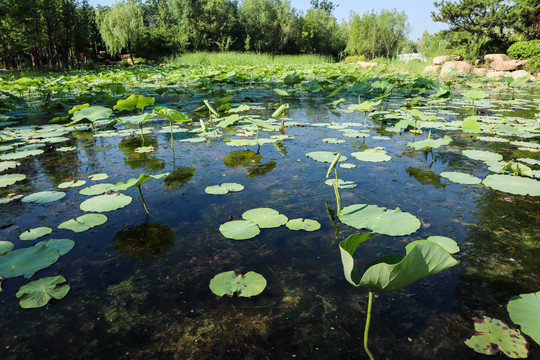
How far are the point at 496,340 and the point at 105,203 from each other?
1.69 metres

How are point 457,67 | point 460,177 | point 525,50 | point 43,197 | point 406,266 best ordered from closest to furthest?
point 406,266 → point 43,197 → point 460,177 → point 525,50 → point 457,67

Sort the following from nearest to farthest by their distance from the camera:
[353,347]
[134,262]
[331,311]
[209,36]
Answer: [353,347] < [331,311] < [134,262] < [209,36]

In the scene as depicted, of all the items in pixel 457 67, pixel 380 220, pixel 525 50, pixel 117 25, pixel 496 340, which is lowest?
pixel 496 340

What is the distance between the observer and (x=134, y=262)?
1223 mm

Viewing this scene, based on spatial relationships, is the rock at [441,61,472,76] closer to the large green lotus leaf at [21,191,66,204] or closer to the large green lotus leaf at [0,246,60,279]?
the large green lotus leaf at [21,191,66,204]

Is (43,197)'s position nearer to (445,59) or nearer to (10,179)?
(10,179)

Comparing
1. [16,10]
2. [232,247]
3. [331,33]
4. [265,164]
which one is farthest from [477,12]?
[331,33]

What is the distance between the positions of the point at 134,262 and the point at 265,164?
1.29 m

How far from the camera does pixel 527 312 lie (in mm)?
842

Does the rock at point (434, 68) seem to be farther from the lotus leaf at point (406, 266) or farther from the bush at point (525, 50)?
the lotus leaf at point (406, 266)

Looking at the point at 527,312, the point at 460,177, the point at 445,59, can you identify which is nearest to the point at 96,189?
the point at 527,312

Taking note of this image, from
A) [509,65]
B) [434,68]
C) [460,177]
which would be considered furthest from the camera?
[434,68]

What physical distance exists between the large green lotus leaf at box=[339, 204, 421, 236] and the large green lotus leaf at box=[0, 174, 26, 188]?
208 cm

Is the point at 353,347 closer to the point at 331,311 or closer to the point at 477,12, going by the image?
the point at 331,311
